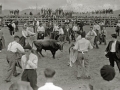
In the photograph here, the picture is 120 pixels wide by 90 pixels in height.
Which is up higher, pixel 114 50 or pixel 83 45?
pixel 83 45

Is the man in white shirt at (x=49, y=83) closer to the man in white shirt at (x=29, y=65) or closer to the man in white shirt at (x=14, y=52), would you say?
the man in white shirt at (x=29, y=65)

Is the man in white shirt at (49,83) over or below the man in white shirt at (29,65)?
over

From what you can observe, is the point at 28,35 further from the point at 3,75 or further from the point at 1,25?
the point at 1,25

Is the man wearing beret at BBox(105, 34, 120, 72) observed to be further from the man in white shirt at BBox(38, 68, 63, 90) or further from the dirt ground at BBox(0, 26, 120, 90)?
the man in white shirt at BBox(38, 68, 63, 90)

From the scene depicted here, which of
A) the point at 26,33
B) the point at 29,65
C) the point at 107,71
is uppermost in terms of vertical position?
the point at 107,71

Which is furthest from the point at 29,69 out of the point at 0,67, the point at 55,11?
the point at 55,11

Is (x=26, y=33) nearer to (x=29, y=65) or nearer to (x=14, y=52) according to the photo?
(x=14, y=52)

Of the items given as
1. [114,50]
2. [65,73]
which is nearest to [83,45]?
A: [114,50]

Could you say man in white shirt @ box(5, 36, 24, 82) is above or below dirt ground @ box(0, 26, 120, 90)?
above

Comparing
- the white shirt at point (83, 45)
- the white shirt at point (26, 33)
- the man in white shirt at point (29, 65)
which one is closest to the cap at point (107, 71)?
the man in white shirt at point (29, 65)

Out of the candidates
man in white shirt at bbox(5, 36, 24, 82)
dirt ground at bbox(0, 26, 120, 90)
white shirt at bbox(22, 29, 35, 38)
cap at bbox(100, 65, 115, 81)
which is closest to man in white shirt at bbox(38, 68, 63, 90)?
cap at bbox(100, 65, 115, 81)

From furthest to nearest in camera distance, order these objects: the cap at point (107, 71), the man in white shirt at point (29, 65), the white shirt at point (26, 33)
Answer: the white shirt at point (26, 33)
the man in white shirt at point (29, 65)
the cap at point (107, 71)

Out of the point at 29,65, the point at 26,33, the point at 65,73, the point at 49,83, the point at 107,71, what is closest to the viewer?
the point at 49,83

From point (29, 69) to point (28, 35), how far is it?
7.50 metres
